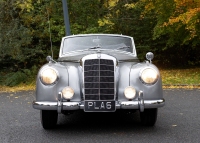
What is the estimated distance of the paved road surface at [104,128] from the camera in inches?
182

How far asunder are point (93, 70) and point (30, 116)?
7.40ft

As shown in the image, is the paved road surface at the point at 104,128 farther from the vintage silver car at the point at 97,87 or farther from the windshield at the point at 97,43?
the windshield at the point at 97,43

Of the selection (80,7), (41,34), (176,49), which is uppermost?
(80,7)

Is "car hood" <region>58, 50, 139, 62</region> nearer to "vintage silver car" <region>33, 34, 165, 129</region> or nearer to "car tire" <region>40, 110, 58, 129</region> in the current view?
"vintage silver car" <region>33, 34, 165, 129</region>

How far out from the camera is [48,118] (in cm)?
509

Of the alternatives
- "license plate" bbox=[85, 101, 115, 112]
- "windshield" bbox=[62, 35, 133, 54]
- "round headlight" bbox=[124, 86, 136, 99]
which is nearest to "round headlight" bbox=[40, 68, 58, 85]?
"license plate" bbox=[85, 101, 115, 112]

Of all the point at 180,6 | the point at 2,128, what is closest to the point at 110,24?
the point at 180,6

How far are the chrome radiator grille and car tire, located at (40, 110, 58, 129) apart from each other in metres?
0.70

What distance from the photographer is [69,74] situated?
4.89 meters

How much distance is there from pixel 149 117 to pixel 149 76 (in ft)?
2.38

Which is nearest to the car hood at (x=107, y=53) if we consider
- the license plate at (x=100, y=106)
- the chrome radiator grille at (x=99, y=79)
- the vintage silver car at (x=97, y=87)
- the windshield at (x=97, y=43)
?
the windshield at (x=97, y=43)

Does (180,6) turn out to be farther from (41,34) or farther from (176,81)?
(41,34)

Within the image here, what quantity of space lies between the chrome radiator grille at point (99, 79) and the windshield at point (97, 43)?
1.28 meters

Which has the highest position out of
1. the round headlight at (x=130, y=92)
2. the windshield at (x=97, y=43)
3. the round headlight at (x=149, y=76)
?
the windshield at (x=97, y=43)
